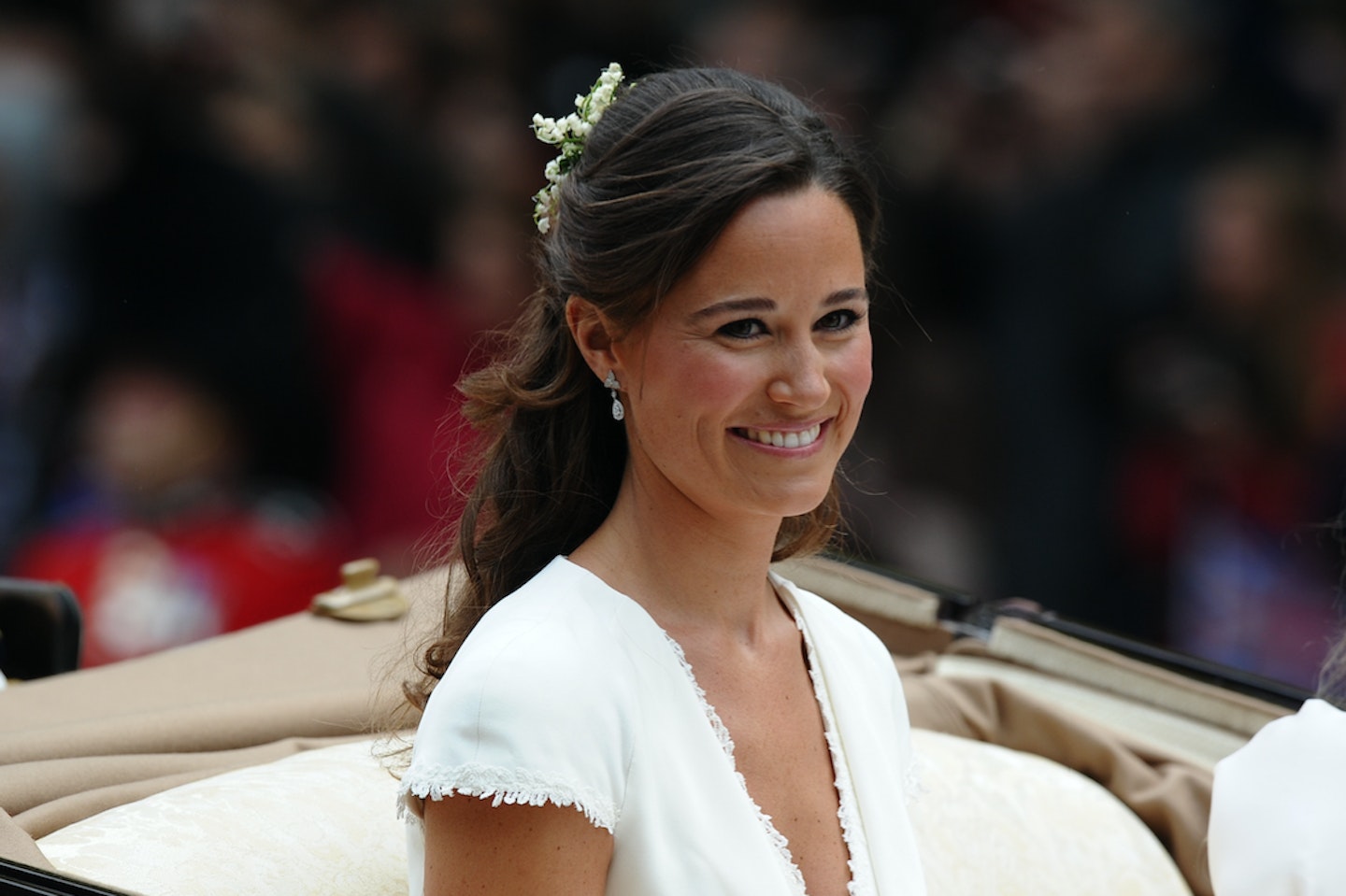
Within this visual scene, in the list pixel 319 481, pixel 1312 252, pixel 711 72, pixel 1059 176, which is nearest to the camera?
pixel 711 72

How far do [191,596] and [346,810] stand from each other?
1.41m

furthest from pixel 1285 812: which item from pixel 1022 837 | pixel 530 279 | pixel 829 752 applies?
pixel 530 279

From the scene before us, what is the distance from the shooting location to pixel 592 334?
4.65 ft

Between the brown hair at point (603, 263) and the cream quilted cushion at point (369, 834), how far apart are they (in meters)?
0.22

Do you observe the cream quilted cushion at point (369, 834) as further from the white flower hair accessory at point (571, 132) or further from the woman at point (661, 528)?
the white flower hair accessory at point (571, 132)

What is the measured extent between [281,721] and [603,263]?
36.3 inches

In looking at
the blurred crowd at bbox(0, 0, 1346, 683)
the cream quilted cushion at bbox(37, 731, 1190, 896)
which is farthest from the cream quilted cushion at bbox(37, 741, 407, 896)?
the blurred crowd at bbox(0, 0, 1346, 683)

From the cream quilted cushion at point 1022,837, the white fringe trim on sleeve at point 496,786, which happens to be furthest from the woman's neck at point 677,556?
the cream quilted cushion at point 1022,837

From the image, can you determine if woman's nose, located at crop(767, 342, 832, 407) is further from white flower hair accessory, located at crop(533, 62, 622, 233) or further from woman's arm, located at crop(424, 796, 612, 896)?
woman's arm, located at crop(424, 796, 612, 896)

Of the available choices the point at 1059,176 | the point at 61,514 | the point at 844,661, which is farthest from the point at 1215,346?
the point at 61,514

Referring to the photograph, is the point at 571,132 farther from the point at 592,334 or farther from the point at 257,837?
the point at 257,837

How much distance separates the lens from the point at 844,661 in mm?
1667

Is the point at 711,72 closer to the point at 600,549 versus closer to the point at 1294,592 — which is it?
the point at 600,549

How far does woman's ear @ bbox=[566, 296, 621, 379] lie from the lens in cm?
141
